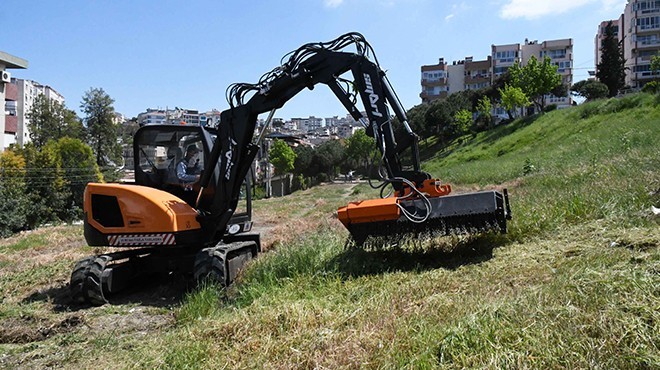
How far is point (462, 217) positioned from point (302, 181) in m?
59.6

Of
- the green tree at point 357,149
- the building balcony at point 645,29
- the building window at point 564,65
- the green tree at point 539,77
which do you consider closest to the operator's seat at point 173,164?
the green tree at point 539,77

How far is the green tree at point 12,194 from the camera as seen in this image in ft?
102

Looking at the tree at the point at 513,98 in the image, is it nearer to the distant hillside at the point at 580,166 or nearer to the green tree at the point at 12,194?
the distant hillside at the point at 580,166

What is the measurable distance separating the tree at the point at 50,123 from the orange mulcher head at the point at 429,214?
65449 mm

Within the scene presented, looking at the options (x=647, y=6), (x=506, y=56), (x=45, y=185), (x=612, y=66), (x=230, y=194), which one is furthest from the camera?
(x=506, y=56)

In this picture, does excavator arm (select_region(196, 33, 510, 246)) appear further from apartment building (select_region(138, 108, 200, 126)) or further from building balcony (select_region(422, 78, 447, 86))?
building balcony (select_region(422, 78, 447, 86))

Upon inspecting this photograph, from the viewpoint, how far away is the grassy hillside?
343cm

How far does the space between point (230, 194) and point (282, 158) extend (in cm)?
5566

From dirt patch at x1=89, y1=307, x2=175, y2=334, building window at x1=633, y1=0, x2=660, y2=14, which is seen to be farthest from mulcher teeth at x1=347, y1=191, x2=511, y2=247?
building window at x1=633, y1=0, x2=660, y2=14

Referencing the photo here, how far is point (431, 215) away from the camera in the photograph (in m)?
6.35

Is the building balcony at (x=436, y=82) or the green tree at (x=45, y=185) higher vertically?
the building balcony at (x=436, y=82)

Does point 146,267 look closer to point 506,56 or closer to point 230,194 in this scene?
point 230,194

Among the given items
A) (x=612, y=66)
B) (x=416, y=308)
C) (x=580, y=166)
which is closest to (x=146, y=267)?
(x=416, y=308)

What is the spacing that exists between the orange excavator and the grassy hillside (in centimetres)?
45
